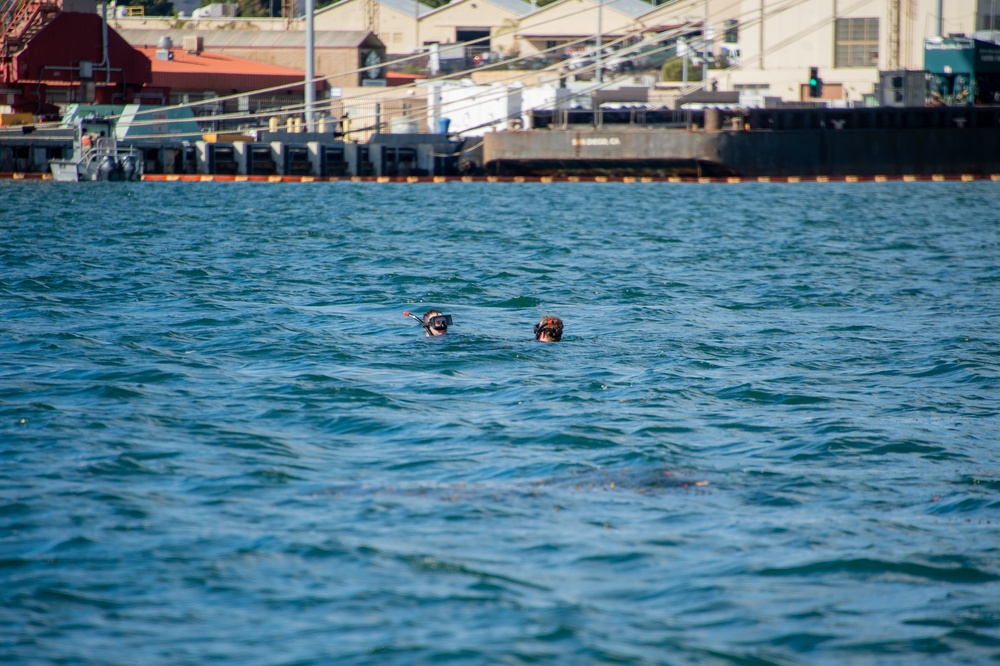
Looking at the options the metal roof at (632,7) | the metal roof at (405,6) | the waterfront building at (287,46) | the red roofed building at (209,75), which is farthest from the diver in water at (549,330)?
the metal roof at (405,6)

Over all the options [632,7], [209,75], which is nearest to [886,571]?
[209,75]

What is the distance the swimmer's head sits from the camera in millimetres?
14656

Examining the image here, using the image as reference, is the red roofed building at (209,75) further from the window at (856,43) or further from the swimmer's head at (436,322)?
the swimmer's head at (436,322)

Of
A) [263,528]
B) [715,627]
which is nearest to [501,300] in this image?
[263,528]

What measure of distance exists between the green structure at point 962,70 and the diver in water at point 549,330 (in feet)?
172

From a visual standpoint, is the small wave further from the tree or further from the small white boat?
the tree

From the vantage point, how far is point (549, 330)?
14562mm

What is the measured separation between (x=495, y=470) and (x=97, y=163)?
143 feet

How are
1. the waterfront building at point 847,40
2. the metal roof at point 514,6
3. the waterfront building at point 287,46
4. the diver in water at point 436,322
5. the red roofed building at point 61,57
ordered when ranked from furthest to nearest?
1. the metal roof at point 514,6
2. the waterfront building at point 287,46
3. the waterfront building at point 847,40
4. the red roofed building at point 61,57
5. the diver in water at point 436,322

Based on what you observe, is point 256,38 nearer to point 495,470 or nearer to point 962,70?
point 962,70

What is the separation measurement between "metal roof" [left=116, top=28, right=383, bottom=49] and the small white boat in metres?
33.7

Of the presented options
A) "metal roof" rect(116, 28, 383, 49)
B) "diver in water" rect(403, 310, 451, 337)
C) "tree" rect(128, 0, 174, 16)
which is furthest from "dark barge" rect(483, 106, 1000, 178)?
"tree" rect(128, 0, 174, 16)

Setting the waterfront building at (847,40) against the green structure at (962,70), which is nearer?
the green structure at (962,70)

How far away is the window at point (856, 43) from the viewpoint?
69.1 meters
